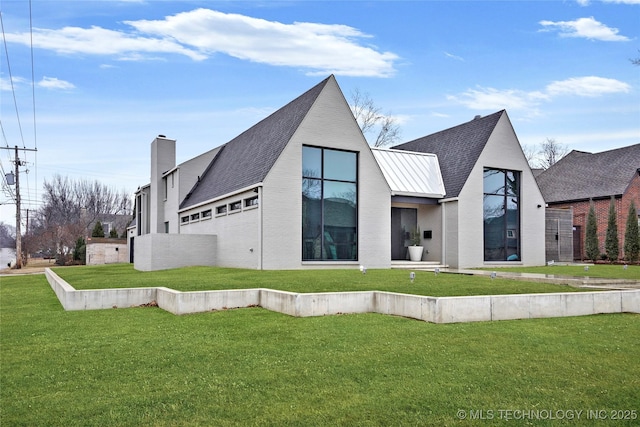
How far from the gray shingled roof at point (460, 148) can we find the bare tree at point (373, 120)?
1389 cm

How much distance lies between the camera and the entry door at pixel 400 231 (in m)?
24.3

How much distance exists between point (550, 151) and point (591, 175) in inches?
837

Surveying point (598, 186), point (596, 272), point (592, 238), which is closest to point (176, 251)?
point (596, 272)

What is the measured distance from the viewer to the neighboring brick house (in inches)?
1240

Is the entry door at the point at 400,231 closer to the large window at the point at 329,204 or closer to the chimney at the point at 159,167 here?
the large window at the point at 329,204

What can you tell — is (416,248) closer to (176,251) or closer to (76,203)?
(176,251)

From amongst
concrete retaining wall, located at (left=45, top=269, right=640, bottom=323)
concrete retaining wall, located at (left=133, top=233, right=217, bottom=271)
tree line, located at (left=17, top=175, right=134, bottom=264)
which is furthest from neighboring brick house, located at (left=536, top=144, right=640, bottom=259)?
tree line, located at (left=17, top=175, right=134, bottom=264)

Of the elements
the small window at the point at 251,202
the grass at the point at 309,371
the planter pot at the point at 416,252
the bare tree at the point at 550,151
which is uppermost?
the bare tree at the point at 550,151

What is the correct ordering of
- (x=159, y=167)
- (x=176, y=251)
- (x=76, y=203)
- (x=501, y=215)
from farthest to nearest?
(x=76, y=203)
(x=159, y=167)
(x=501, y=215)
(x=176, y=251)

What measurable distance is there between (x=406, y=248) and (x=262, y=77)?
11.0 meters

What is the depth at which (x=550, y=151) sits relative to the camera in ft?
178

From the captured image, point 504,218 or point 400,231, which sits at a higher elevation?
point 504,218

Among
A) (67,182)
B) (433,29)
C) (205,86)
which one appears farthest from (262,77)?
(67,182)

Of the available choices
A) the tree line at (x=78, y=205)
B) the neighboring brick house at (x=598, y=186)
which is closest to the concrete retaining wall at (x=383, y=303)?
the neighboring brick house at (x=598, y=186)
